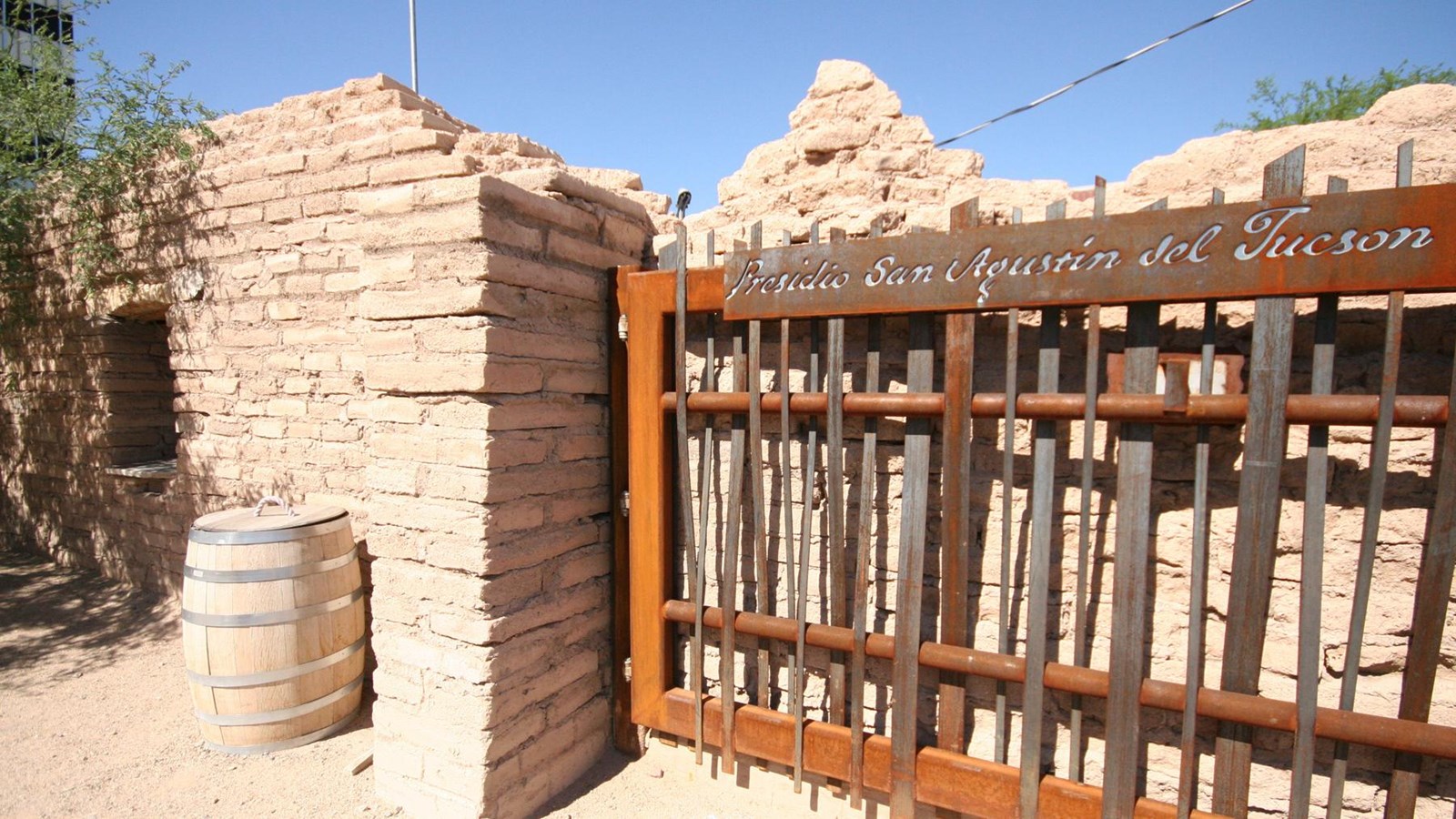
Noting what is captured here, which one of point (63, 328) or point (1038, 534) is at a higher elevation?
point (63, 328)

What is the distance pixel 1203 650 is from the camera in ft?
6.53

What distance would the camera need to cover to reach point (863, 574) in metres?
2.32

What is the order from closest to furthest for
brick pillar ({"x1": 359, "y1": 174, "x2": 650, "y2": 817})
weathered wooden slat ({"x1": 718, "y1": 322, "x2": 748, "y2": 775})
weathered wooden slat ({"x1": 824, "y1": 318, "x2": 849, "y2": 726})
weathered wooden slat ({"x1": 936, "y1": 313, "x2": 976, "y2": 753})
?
weathered wooden slat ({"x1": 936, "y1": 313, "x2": 976, "y2": 753}) → weathered wooden slat ({"x1": 824, "y1": 318, "x2": 849, "y2": 726}) → brick pillar ({"x1": 359, "y1": 174, "x2": 650, "y2": 817}) → weathered wooden slat ({"x1": 718, "y1": 322, "x2": 748, "y2": 775})

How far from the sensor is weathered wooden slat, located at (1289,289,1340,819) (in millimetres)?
1750

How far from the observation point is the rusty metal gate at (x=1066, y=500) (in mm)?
1756

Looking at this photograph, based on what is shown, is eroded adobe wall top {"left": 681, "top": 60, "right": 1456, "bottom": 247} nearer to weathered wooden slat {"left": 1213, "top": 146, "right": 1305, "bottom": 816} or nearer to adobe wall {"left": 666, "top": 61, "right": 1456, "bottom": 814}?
adobe wall {"left": 666, "top": 61, "right": 1456, "bottom": 814}

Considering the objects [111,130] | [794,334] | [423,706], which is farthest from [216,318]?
[794,334]

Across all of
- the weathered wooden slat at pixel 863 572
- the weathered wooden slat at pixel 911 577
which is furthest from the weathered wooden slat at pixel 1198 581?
the weathered wooden slat at pixel 863 572

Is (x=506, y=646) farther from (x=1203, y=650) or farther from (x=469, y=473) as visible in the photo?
(x=1203, y=650)

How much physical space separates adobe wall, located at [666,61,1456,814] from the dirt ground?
40 centimetres

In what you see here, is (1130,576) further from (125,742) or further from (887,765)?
(125,742)

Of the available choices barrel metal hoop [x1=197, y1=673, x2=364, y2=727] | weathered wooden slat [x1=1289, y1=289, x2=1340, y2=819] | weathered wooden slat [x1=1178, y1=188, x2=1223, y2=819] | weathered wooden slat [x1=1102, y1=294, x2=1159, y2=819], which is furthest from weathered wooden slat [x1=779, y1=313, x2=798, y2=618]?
barrel metal hoop [x1=197, y1=673, x2=364, y2=727]

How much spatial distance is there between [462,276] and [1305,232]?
8.24 ft

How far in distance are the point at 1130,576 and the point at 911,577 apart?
0.63 m
